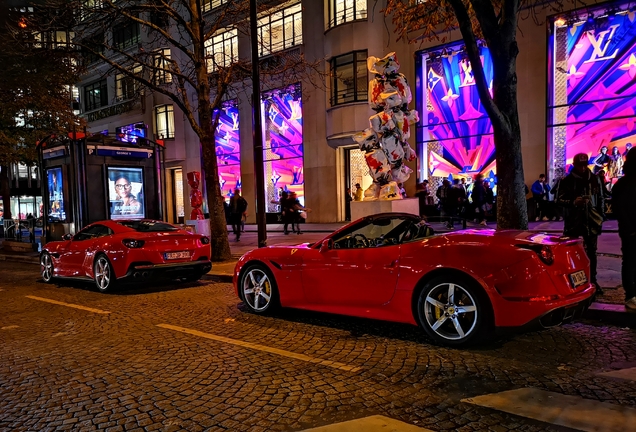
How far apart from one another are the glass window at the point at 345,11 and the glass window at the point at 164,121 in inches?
551

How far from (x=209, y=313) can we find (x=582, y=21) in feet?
54.4

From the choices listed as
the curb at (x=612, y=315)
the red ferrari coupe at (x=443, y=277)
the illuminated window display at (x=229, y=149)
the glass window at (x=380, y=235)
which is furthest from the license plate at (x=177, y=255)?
the illuminated window display at (x=229, y=149)

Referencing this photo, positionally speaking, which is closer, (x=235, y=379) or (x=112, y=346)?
(x=235, y=379)

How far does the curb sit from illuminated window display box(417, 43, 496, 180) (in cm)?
1316

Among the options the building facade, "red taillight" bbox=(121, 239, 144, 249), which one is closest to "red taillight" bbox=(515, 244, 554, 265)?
"red taillight" bbox=(121, 239, 144, 249)

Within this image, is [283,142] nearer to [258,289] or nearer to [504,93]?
[504,93]

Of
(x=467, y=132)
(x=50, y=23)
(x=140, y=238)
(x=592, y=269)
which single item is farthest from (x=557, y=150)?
(x=50, y=23)

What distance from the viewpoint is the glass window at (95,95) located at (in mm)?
38612

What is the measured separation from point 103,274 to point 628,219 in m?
8.60

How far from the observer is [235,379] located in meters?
4.21

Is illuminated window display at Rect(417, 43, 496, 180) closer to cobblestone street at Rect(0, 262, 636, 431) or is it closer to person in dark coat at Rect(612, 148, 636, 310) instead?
person in dark coat at Rect(612, 148, 636, 310)

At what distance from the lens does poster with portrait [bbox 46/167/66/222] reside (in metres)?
15.9

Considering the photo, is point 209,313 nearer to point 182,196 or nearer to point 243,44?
point 243,44

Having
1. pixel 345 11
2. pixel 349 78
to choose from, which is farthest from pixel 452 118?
pixel 345 11
